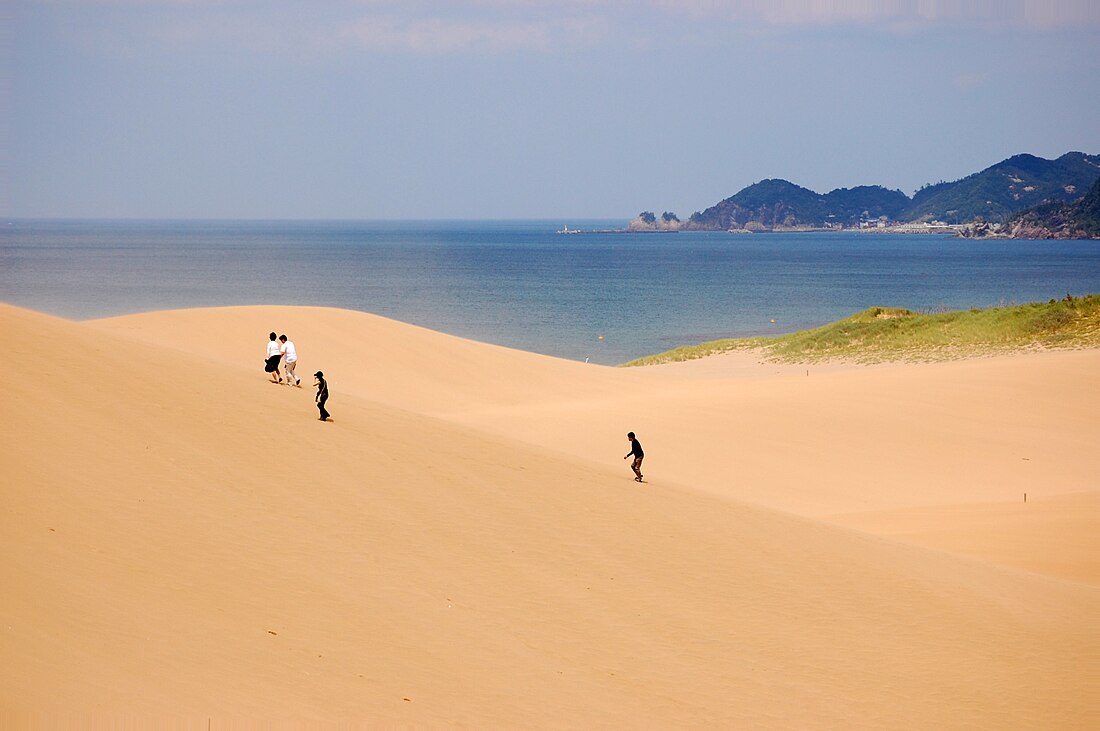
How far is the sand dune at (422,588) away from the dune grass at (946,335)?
24.9 metres

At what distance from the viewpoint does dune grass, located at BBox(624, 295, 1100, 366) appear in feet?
125

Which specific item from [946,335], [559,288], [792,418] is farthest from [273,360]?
[559,288]

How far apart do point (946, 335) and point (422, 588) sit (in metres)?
34.8

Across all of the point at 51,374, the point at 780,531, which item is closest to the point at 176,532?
the point at 51,374

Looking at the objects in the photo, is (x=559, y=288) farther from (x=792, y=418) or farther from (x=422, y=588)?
(x=422, y=588)

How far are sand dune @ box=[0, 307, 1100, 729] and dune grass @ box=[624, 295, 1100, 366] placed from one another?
2492 cm

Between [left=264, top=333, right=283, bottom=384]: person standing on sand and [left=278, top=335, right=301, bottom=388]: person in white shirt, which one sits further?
[left=264, top=333, right=283, bottom=384]: person standing on sand

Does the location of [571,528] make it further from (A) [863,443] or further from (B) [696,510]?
(A) [863,443]

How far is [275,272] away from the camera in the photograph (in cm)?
11456

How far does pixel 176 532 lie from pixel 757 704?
5.10 metres

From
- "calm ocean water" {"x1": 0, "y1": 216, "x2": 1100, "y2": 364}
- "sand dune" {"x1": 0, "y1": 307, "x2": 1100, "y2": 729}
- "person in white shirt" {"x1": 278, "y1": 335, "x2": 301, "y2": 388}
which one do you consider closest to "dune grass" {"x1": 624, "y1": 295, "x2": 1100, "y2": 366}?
"calm ocean water" {"x1": 0, "y1": 216, "x2": 1100, "y2": 364}

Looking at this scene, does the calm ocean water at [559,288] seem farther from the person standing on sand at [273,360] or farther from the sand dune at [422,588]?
the sand dune at [422,588]

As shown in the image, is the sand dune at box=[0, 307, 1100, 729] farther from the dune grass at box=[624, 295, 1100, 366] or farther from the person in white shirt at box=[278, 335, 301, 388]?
the dune grass at box=[624, 295, 1100, 366]

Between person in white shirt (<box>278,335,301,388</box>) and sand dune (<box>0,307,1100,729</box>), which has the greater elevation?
person in white shirt (<box>278,335,301,388</box>)
